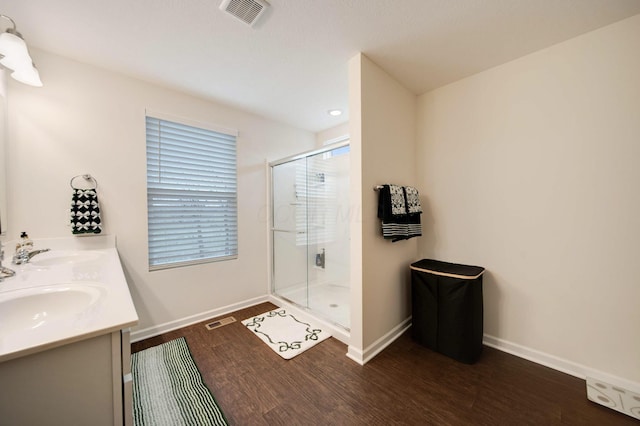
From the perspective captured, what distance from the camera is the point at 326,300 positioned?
2793mm

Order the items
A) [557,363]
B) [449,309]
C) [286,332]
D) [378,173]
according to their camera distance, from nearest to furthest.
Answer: [557,363]
[449,309]
[378,173]
[286,332]

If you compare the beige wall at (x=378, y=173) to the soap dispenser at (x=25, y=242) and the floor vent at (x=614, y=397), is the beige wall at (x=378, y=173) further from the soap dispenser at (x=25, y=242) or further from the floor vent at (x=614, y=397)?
the soap dispenser at (x=25, y=242)

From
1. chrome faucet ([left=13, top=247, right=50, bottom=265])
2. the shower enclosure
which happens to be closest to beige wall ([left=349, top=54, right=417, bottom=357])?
the shower enclosure

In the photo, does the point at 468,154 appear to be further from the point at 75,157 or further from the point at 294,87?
the point at 75,157

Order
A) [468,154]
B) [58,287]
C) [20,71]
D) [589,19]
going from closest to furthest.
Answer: [58,287], [20,71], [589,19], [468,154]

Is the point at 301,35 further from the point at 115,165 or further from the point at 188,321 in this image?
the point at 188,321

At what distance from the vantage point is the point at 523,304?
1.87 meters

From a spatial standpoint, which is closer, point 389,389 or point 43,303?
point 43,303

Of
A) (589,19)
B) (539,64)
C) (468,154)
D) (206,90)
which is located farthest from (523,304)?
(206,90)

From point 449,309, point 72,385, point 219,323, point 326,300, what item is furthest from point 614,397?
point 219,323

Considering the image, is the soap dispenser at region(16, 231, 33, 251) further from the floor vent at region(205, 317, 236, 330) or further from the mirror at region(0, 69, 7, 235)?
the floor vent at region(205, 317, 236, 330)

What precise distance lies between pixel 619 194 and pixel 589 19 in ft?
3.68

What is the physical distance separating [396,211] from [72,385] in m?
1.91

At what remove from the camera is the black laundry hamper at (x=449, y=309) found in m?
1.77
